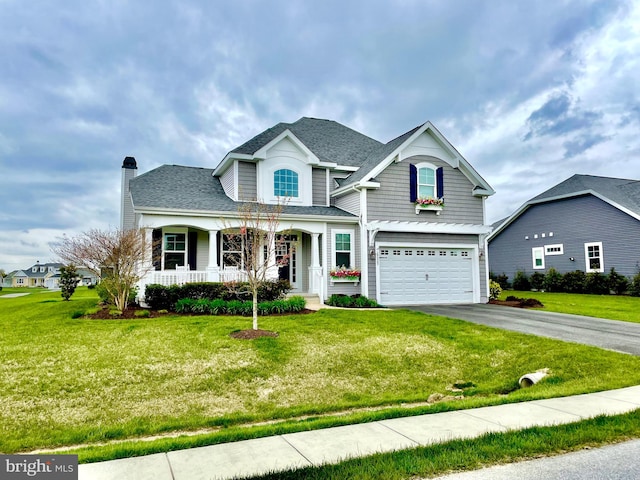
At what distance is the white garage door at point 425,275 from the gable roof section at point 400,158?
2876 millimetres

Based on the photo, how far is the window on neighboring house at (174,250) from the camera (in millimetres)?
15820

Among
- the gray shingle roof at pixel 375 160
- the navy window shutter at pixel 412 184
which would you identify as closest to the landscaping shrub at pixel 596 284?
the navy window shutter at pixel 412 184

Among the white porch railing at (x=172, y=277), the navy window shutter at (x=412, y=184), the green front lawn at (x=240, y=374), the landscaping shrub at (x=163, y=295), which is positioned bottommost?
the green front lawn at (x=240, y=374)

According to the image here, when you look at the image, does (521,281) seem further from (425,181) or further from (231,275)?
(231,275)

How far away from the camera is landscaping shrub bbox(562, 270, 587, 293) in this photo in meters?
23.1

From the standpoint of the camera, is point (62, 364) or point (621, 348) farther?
point (621, 348)

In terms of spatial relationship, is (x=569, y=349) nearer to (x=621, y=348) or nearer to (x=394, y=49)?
(x=621, y=348)

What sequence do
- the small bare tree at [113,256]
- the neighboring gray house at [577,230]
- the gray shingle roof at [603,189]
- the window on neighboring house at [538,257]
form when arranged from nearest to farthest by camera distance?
the small bare tree at [113,256] < the neighboring gray house at [577,230] < the gray shingle roof at [603,189] < the window on neighboring house at [538,257]

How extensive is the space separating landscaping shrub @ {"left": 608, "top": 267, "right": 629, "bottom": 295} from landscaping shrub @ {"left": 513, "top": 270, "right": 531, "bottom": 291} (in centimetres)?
522

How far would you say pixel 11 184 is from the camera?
1819 centimetres

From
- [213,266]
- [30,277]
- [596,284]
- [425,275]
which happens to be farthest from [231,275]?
[30,277]

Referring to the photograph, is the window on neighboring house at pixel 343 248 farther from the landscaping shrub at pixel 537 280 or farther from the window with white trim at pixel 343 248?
the landscaping shrub at pixel 537 280

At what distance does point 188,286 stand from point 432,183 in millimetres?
10717

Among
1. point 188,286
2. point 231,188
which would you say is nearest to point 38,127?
point 231,188
